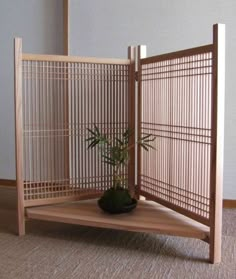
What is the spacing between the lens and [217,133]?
226 centimetres

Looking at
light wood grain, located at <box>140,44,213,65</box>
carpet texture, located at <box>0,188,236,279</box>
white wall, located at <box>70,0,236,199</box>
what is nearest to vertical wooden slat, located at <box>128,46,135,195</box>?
light wood grain, located at <box>140,44,213,65</box>

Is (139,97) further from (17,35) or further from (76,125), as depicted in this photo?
(17,35)

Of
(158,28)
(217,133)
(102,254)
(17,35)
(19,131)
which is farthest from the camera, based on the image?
(17,35)

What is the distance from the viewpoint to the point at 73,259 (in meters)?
2.42

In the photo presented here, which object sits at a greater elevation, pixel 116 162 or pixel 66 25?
pixel 66 25

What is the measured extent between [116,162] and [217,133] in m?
0.84

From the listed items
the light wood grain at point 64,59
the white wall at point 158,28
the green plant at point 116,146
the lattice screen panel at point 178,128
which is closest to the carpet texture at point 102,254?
the lattice screen panel at point 178,128

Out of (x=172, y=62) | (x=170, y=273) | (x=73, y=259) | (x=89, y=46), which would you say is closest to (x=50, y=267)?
(x=73, y=259)

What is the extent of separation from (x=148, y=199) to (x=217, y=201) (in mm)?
855

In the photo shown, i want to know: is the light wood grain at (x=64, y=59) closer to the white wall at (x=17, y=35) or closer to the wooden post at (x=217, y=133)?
the wooden post at (x=217, y=133)

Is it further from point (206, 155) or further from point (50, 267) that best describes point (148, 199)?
point (50, 267)

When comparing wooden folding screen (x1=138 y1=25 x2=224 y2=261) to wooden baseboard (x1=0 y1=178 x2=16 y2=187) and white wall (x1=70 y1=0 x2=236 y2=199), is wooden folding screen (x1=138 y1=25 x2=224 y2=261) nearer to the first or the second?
white wall (x1=70 y1=0 x2=236 y2=199)

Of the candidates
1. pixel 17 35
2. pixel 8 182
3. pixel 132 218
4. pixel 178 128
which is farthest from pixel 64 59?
pixel 8 182

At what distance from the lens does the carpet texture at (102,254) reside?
224 cm
